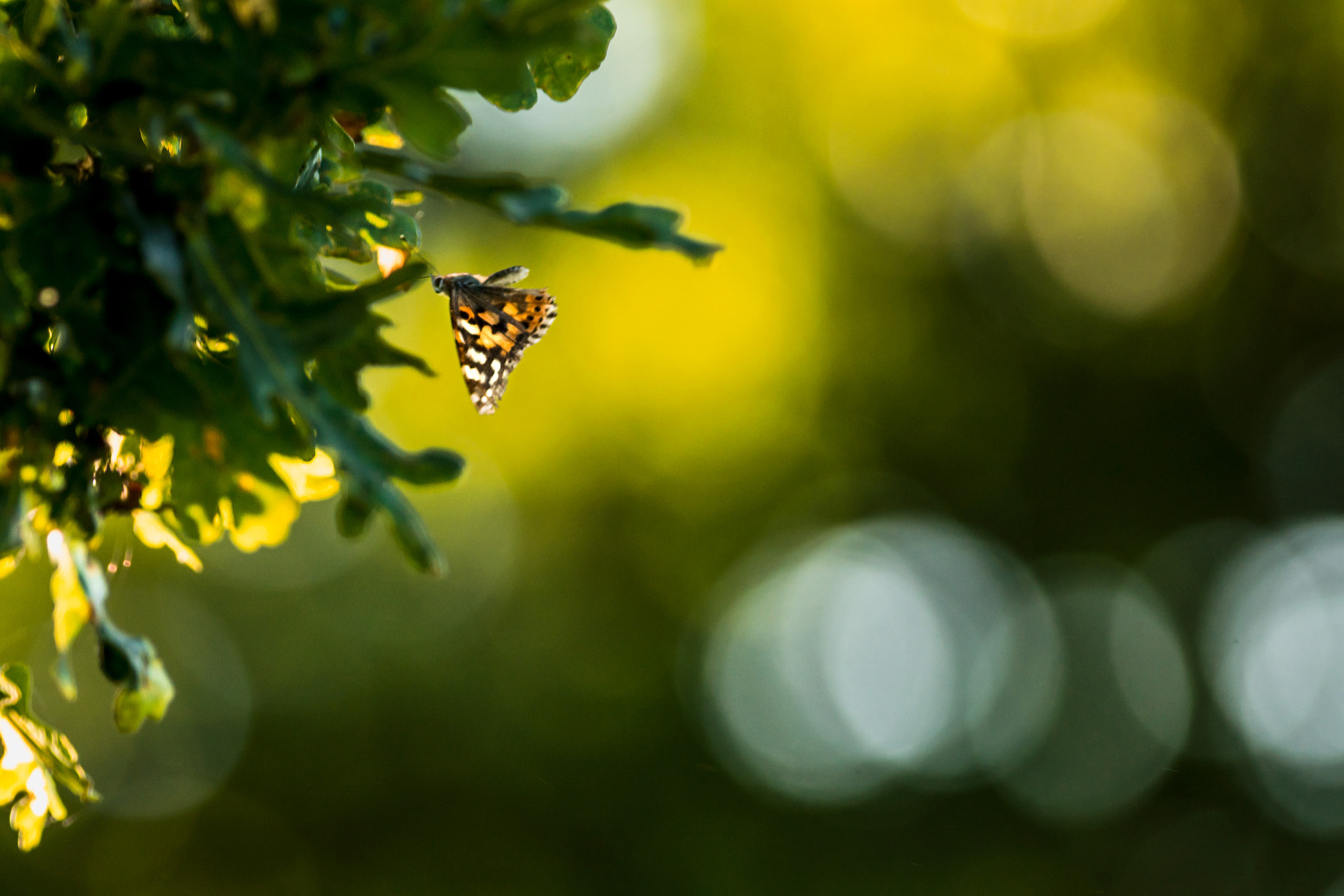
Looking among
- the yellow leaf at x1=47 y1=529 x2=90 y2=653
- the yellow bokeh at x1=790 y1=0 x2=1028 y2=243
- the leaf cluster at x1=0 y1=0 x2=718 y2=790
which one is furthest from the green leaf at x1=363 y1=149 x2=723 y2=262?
the yellow bokeh at x1=790 y1=0 x2=1028 y2=243

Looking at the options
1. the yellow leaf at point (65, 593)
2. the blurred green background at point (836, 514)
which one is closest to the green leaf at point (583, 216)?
the yellow leaf at point (65, 593)

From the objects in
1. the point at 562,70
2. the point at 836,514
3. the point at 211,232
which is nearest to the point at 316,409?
the point at 211,232

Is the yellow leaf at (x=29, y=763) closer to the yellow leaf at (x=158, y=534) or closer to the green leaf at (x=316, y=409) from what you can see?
the yellow leaf at (x=158, y=534)

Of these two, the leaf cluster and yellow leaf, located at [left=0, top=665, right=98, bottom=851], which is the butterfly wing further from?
yellow leaf, located at [left=0, top=665, right=98, bottom=851]

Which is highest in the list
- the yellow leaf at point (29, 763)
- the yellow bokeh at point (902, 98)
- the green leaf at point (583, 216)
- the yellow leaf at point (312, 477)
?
the green leaf at point (583, 216)

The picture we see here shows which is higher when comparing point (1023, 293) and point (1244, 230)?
point (1244, 230)

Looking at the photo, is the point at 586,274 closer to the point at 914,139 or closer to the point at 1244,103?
the point at 914,139

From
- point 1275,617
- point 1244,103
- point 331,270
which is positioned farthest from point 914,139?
point 331,270
